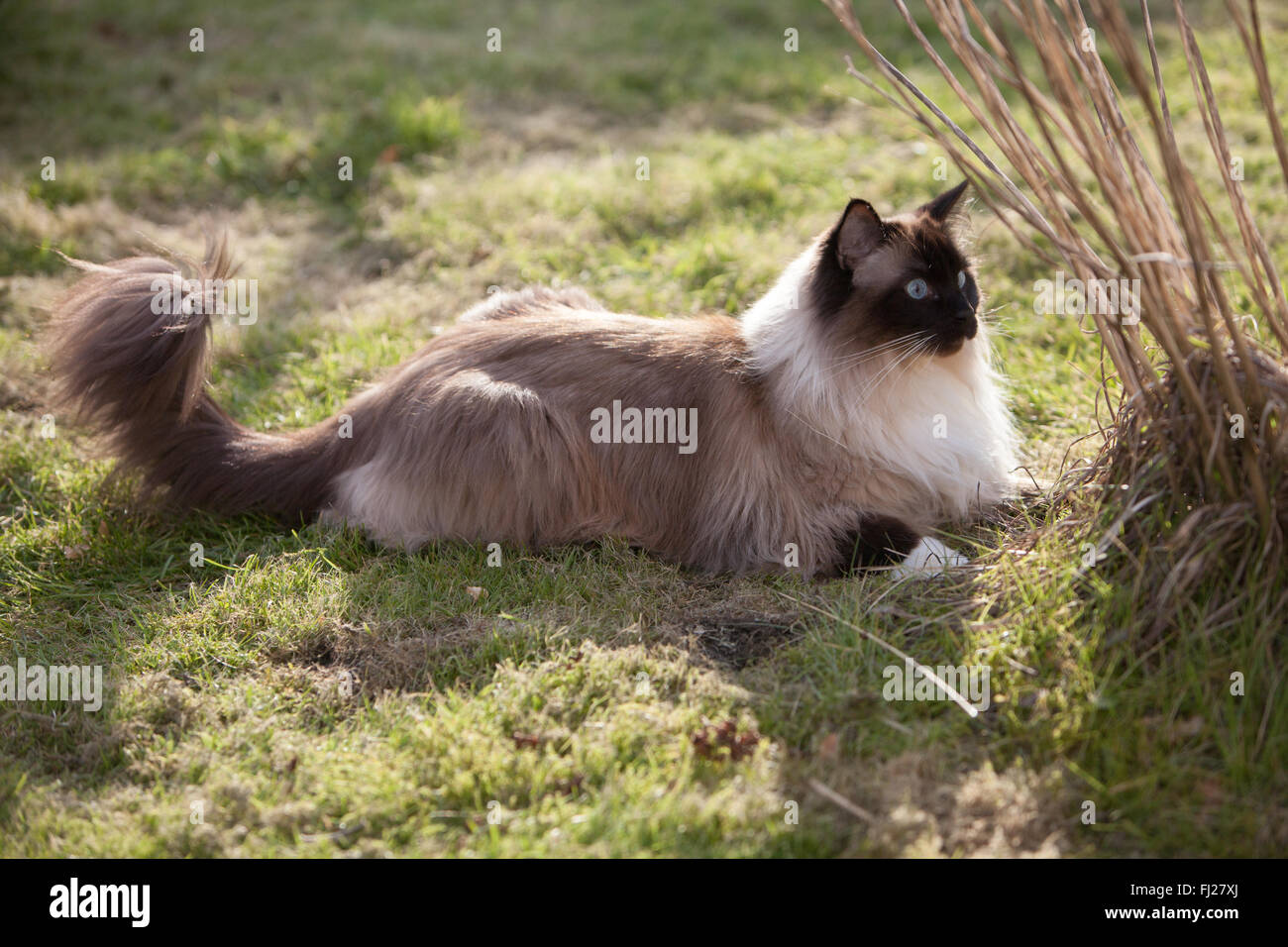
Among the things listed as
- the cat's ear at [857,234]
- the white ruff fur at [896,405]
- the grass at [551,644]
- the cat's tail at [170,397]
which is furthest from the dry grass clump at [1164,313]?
the cat's tail at [170,397]

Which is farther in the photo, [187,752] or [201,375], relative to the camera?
[201,375]

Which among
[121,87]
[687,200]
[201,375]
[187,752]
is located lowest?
[187,752]

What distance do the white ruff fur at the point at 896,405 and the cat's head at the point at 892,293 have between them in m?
0.07

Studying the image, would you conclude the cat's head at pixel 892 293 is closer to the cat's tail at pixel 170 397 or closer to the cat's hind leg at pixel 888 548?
the cat's hind leg at pixel 888 548

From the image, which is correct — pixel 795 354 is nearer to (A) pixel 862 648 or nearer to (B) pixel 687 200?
(A) pixel 862 648

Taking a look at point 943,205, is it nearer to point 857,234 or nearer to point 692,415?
Answer: point 857,234

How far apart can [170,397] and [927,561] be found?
111 inches


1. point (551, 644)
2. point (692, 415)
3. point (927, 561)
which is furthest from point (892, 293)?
point (551, 644)

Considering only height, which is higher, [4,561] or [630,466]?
[630,466]
